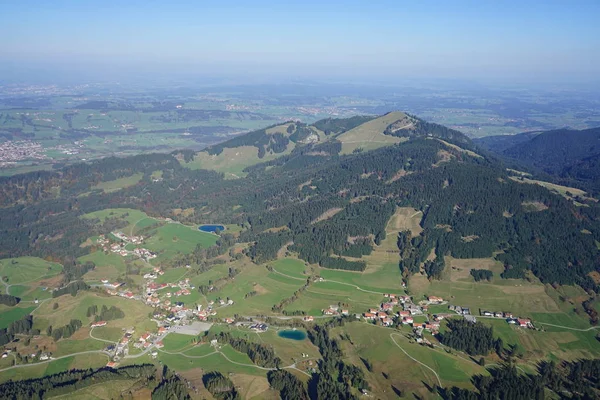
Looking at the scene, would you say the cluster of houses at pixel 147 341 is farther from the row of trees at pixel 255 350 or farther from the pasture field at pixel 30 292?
the pasture field at pixel 30 292

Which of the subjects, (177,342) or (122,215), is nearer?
(177,342)

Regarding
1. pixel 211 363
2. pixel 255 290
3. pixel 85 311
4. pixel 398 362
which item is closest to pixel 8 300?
pixel 85 311

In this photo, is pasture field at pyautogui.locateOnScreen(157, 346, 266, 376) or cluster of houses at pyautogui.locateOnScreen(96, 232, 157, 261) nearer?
pasture field at pyautogui.locateOnScreen(157, 346, 266, 376)

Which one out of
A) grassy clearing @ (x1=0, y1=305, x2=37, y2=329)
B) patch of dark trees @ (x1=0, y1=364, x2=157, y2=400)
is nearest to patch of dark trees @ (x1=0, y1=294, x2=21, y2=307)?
grassy clearing @ (x1=0, y1=305, x2=37, y2=329)

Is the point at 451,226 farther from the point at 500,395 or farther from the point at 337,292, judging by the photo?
the point at 500,395

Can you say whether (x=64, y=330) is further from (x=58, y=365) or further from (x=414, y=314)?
(x=414, y=314)

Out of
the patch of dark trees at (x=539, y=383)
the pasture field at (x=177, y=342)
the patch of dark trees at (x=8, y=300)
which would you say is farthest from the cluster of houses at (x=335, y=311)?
the patch of dark trees at (x=8, y=300)

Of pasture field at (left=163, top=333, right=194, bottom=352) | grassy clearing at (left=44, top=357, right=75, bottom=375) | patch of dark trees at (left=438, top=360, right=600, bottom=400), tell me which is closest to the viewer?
patch of dark trees at (left=438, top=360, right=600, bottom=400)

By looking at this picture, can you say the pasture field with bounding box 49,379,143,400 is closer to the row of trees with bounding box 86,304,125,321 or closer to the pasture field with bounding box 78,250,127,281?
the row of trees with bounding box 86,304,125,321
